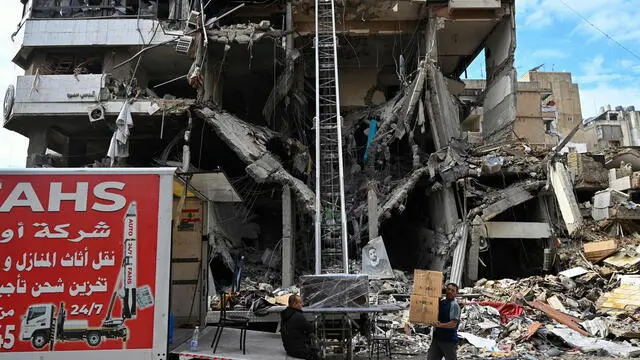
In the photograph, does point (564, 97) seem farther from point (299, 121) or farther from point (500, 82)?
point (299, 121)

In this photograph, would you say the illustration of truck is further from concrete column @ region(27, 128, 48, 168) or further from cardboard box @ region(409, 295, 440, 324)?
concrete column @ region(27, 128, 48, 168)

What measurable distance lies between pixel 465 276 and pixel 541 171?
5271 mm

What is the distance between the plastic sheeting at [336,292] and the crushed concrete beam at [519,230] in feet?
41.2

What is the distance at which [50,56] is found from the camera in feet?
73.8

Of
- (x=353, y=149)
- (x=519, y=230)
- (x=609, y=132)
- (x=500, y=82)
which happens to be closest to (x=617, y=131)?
(x=609, y=132)

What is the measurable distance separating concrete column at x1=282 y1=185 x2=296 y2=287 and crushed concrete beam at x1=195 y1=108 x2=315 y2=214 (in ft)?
1.85

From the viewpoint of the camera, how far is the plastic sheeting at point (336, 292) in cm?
725

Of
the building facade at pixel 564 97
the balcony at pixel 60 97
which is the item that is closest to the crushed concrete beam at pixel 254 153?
the balcony at pixel 60 97

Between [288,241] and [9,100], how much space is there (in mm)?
14447

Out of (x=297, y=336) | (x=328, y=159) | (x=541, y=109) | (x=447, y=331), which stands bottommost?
(x=297, y=336)

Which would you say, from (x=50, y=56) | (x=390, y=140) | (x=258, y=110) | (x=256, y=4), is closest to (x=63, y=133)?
(x=50, y=56)

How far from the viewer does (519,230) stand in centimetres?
1861

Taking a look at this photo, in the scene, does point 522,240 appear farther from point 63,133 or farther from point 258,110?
point 63,133

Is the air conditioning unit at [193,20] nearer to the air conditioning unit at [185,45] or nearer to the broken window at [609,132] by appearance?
the air conditioning unit at [185,45]
